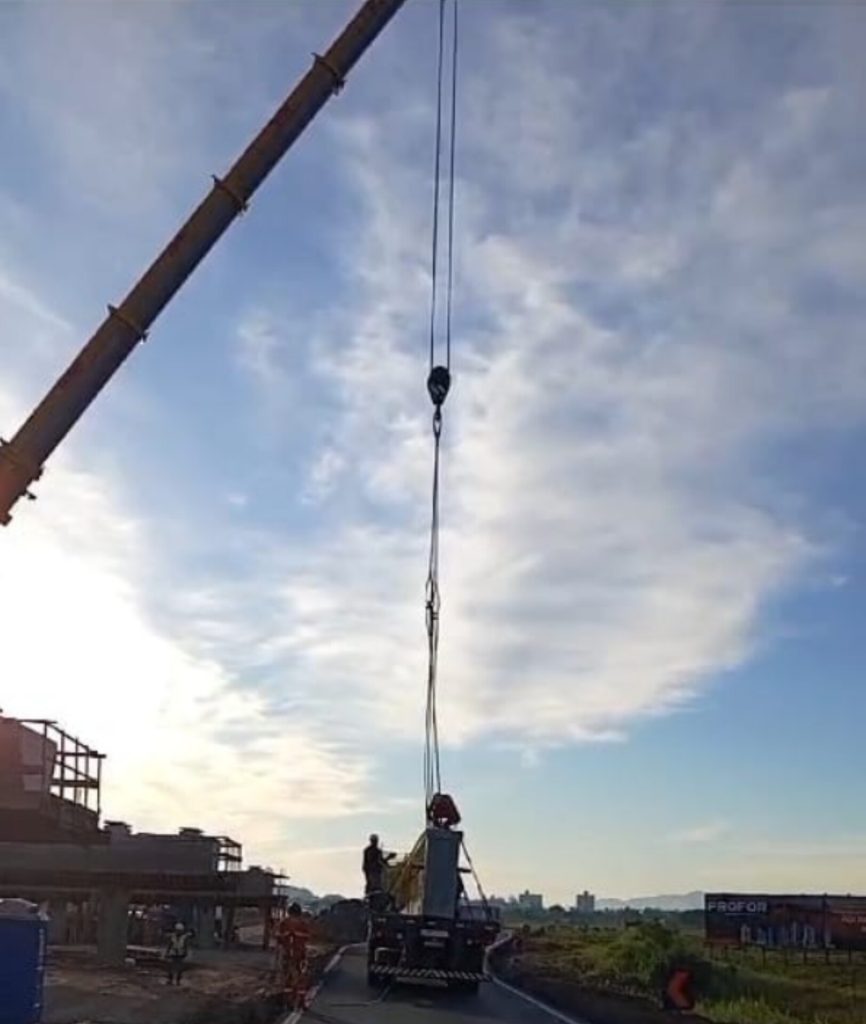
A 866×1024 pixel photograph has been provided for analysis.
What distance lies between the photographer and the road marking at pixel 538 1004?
2624cm

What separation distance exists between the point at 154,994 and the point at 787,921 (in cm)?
3667

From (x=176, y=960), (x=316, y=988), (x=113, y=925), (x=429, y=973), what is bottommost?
(x=316, y=988)

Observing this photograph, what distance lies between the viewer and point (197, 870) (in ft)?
135

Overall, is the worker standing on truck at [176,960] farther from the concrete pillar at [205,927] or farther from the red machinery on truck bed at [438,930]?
the concrete pillar at [205,927]

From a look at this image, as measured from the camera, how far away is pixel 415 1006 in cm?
2814

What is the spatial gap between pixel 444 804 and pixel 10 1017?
627 inches

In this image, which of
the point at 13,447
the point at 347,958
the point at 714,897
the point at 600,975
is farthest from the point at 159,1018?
the point at 714,897

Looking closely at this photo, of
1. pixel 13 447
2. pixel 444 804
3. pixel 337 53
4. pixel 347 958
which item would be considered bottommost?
pixel 347 958

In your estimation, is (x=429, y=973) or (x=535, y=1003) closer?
(x=535, y=1003)

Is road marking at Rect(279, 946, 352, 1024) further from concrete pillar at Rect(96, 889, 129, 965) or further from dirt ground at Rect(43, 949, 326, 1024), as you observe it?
concrete pillar at Rect(96, 889, 129, 965)

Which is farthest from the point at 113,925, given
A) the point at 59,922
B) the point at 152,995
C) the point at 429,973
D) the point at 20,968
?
the point at 20,968

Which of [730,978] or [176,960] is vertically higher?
[176,960]

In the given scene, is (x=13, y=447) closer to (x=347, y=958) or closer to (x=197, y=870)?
(x=197, y=870)

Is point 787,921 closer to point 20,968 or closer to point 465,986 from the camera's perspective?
point 465,986
